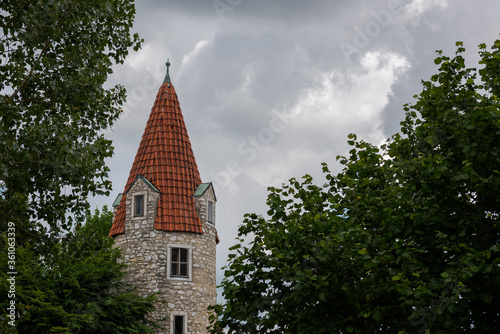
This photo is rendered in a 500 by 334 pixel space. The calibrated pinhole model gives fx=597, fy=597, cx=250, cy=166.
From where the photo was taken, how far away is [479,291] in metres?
11.0

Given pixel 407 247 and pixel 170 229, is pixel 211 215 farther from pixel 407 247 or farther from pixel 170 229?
pixel 407 247

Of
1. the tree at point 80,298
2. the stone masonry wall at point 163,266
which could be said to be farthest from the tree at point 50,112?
the stone masonry wall at point 163,266

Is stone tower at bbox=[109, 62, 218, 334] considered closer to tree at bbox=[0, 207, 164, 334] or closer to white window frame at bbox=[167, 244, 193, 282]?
white window frame at bbox=[167, 244, 193, 282]

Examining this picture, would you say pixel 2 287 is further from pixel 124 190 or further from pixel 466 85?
pixel 466 85

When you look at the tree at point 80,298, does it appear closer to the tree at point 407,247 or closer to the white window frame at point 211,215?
the white window frame at point 211,215

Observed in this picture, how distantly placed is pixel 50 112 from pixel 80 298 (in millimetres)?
14981

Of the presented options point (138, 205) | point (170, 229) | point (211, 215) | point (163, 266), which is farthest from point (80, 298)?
point (211, 215)

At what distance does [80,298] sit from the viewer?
25.9m

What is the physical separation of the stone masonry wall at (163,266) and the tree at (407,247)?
566 inches

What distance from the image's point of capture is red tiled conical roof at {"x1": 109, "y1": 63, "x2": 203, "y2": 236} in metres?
29.6

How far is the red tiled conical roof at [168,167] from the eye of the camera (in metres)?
29.6

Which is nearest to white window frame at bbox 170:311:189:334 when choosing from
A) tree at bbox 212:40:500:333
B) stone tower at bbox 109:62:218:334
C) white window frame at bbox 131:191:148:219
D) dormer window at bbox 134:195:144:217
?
stone tower at bbox 109:62:218:334

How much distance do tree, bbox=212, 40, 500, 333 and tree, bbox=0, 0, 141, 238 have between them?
398 centimetres

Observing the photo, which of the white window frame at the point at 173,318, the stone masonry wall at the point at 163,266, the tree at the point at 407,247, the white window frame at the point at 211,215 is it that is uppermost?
the white window frame at the point at 211,215
